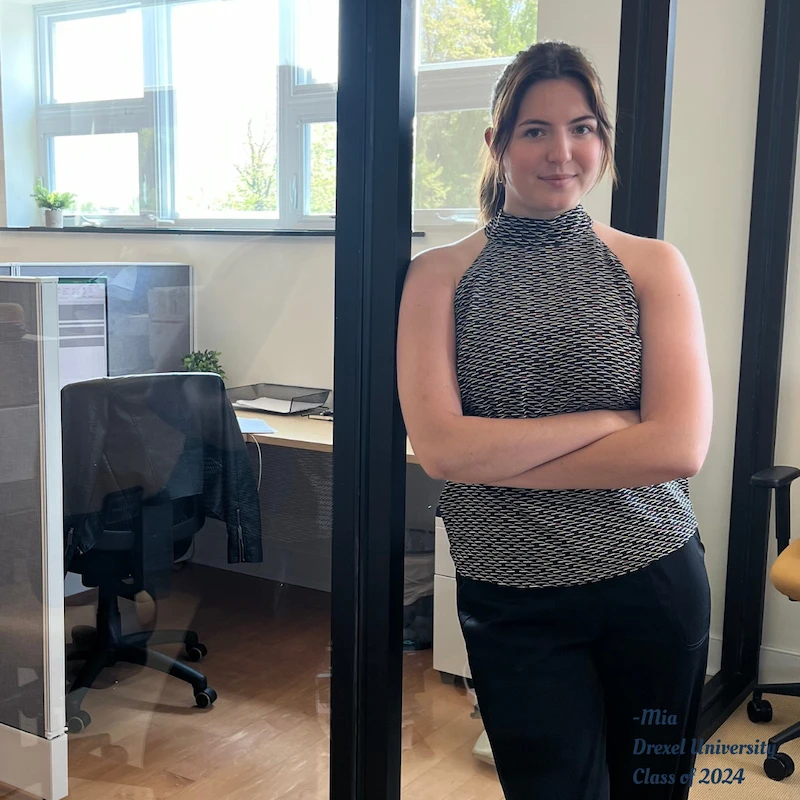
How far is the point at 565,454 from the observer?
117 centimetres

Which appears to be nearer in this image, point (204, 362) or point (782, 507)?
point (204, 362)

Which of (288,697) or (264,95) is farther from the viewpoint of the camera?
(288,697)

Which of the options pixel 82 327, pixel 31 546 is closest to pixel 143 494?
pixel 31 546

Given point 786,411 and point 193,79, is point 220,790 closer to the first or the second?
point 193,79

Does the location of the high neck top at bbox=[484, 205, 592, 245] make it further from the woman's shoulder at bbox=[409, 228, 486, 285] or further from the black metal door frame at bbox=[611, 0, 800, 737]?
the black metal door frame at bbox=[611, 0, 800, 737]

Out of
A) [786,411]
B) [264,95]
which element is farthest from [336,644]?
[786,411]

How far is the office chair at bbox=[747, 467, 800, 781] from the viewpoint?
228cm

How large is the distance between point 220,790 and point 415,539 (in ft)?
1.56

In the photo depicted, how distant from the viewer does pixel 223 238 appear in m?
1.34

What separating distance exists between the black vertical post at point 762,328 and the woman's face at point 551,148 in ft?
4.87

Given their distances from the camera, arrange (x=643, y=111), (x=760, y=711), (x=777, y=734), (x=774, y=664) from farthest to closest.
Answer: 1. (x=774, y=664)
2. (x=760, y=711)
3. (x=777, y=734)
4. (x=643, y=111)

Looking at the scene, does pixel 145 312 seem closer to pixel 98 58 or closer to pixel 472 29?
pixel 98 58

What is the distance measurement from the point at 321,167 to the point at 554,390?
488mm

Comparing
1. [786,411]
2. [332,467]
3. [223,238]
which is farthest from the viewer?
[786,411]
